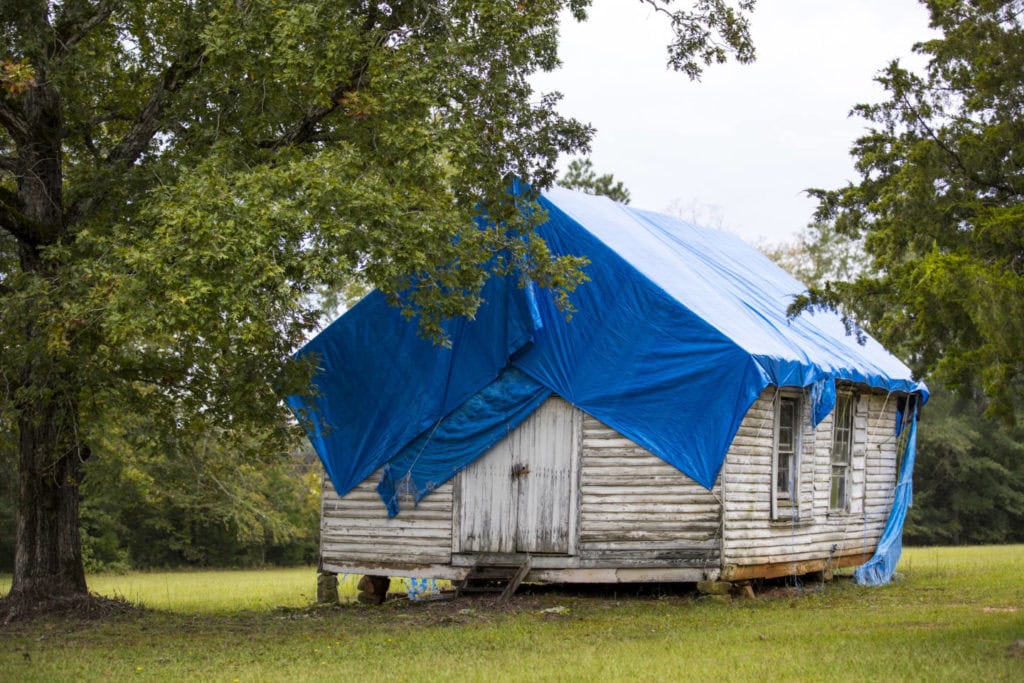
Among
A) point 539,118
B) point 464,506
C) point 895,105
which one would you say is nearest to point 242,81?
point 539,118

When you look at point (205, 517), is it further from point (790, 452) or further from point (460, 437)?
point (790, 452)

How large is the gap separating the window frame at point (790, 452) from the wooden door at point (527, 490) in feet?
9.03

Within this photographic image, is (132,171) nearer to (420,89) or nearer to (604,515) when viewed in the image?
(420,89)

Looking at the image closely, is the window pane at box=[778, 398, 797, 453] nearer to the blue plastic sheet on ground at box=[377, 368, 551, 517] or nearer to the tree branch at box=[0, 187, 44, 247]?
the blue plastic sheet on ground at box=[377, 368, 551, 517]

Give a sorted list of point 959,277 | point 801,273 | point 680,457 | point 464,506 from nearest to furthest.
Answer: point 959,277
point 680,457
point 464,506
point 801,273

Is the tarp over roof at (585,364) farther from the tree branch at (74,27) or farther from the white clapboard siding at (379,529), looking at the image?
the tree branch at (74,27)

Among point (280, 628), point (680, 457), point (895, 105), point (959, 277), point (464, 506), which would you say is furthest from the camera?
point (464, 506)

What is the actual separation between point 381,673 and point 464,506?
6.37 m

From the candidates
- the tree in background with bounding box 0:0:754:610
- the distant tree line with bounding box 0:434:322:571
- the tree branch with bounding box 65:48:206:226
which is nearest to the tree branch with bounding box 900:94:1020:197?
the tree in background with bounding box 0:0:754:610

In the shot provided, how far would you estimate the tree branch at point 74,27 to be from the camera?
14430mm

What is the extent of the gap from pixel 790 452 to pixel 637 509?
276cm

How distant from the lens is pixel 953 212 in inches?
469

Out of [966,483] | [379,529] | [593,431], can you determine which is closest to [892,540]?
[593,431]

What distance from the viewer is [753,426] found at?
16.2 m
